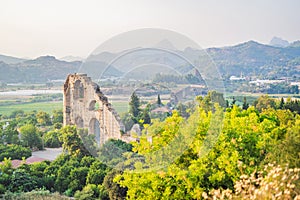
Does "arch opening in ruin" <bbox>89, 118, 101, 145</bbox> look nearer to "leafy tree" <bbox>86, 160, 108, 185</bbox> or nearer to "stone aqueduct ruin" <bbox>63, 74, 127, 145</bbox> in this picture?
"stone aqueduct ruin" <bbox>63, 74, 127, 145</bbox>

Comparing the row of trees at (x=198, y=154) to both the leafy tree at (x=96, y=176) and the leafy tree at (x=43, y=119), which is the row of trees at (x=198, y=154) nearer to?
the leafy tree at (x=96, y=176)

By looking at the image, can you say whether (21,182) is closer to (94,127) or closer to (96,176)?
(96,176)

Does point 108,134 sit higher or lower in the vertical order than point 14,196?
higher

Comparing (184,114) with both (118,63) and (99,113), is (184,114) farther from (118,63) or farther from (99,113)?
(99,113)

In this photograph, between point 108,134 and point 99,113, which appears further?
point 99,113

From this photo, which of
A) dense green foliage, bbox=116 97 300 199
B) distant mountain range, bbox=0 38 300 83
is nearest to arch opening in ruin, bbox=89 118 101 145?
distant mountain range, bbox=0 38 300 83

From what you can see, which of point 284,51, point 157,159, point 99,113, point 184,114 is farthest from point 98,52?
point 284,51

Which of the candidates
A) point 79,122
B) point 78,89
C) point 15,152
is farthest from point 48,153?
point 78,89
